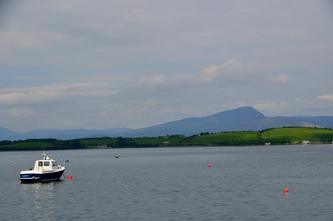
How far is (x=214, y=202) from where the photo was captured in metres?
75.4

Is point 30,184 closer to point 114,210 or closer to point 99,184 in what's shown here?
point 99,184

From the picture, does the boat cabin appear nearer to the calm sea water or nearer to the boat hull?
the boat hull

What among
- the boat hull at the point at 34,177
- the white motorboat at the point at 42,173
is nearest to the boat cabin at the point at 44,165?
the white motorboat at the point at 42,173

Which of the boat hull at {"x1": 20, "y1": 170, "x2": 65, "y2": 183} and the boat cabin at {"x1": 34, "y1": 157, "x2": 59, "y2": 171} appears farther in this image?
the boat cabin at {"x1": 34, "y1": 157, "x2": 59, "y2": 171}

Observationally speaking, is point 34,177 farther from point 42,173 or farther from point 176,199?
point 176,199

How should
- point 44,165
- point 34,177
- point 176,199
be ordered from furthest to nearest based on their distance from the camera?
point 44,165
point 34,177
point 176,199

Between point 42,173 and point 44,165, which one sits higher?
point 44,165

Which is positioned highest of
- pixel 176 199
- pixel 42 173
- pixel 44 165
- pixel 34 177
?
pixel 44 165

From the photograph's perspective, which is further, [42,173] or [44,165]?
[44,165]

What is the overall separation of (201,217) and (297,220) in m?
9.85

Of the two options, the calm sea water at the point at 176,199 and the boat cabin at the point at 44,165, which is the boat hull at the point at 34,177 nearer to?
the calm sea water at the point at 176,199

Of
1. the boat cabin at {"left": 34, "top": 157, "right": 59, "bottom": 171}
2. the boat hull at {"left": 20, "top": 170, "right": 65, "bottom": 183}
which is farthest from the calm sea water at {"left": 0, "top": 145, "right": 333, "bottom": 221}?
the boat cabin at {"left": 34, "top": 157, "right": 59, "bottom": 171}

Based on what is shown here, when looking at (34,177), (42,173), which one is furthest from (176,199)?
(34,177)

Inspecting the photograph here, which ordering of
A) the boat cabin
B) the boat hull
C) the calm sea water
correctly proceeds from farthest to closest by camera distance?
the boat cabin → the boat hull → the calm sea water
